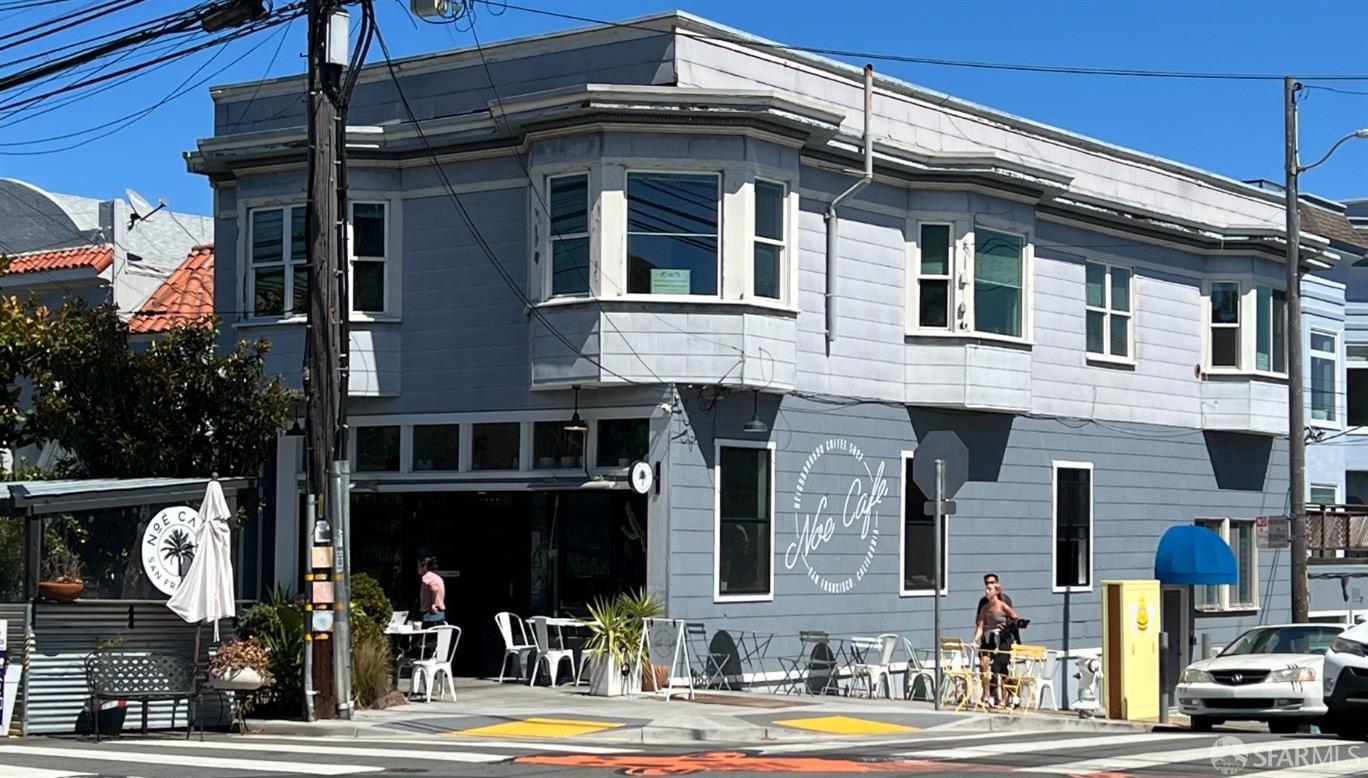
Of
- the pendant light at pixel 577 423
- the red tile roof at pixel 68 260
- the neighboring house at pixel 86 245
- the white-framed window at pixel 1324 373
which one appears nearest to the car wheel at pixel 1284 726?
the pendant light at pixel 577 423

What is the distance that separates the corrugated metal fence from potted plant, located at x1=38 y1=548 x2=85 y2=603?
0.11 meters

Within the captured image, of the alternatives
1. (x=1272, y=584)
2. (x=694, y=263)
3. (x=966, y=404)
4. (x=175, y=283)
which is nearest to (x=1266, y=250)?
(x=1272, y=584)

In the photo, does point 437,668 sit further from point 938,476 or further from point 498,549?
point 938,476

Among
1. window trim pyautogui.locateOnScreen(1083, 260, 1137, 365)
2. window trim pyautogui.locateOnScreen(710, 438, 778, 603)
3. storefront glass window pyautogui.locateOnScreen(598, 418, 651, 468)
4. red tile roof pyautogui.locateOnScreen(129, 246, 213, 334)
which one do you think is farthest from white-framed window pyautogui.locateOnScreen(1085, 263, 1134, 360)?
red tile roof pyautogui.locateOnScreen(129, 246, 213, 334)

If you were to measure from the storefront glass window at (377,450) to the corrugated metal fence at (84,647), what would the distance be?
22.7ft

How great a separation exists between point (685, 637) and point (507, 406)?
4.13 m

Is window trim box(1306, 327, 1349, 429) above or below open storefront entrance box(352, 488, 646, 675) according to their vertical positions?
above

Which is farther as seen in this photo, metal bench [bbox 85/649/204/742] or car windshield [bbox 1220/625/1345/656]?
car windshield [bbox 1220/625/1345/656]

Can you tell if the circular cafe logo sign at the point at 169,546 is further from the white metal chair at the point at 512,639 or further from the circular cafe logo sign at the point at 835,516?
the circular cafe logo sign at the point at 835,516

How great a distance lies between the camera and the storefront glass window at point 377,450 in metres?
26.4

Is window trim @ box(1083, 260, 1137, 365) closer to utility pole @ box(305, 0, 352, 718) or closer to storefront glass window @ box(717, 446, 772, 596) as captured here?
storefront glass window @ box(717, 446, 772, 596)

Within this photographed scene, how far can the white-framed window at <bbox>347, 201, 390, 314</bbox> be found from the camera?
26359 mm

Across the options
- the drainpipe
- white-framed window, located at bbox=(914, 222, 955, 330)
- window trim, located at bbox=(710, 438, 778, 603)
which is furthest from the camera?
white-framed window, located at bbox=(914, 222, 955, 330)

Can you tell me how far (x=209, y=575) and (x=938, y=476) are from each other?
28.4 ft
